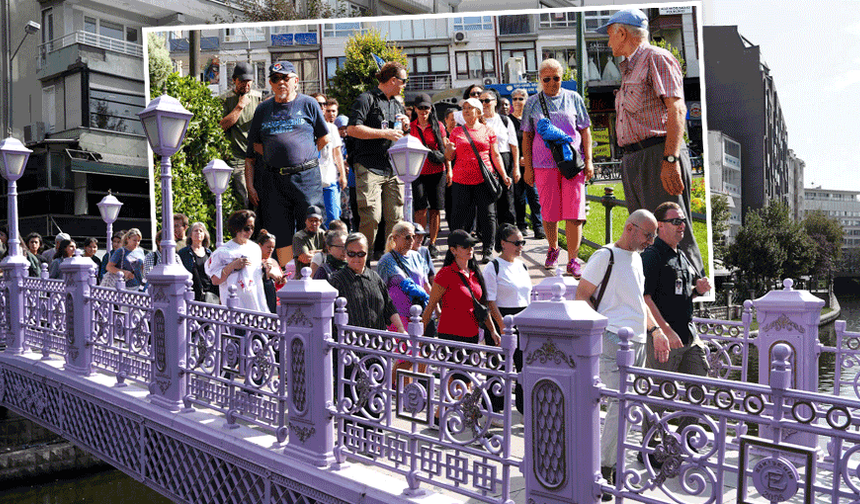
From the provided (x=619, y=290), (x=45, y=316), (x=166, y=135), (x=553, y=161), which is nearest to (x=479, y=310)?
(x=619, y=290)

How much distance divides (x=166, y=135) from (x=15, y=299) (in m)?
4.51

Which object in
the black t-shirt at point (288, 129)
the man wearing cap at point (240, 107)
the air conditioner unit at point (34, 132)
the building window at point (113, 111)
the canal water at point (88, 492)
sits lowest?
the canal water at point (88, 492)

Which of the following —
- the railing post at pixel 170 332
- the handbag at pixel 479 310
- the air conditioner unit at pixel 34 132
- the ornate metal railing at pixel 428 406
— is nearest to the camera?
the ornate metal railing at pixel 428 406

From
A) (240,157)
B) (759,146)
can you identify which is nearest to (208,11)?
(240,157)

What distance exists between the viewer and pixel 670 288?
5.47 metres

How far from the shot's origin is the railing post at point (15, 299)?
33.4 ft

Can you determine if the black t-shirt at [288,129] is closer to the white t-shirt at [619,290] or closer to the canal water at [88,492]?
the white t-shirt at [619,290]

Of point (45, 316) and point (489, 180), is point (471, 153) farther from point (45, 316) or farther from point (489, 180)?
point (45, 316)

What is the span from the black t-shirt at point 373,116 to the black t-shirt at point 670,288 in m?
4.94

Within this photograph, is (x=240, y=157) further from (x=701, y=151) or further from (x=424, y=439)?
(x=424, y=439)

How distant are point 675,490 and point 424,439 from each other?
1624 millimetres

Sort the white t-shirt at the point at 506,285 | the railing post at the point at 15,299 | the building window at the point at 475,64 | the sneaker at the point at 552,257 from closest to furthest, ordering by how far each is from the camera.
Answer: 1. the white t-shirt at the point at 506,285
2. the sneaker at the point at 552,257
3. the railing post at the point at 15,299
4. the building window at the point at 475,64

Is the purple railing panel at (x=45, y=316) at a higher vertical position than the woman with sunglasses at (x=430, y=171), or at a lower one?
lower

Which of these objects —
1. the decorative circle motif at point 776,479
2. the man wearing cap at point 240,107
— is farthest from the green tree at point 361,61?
the decorative circle motif at point 776,479
